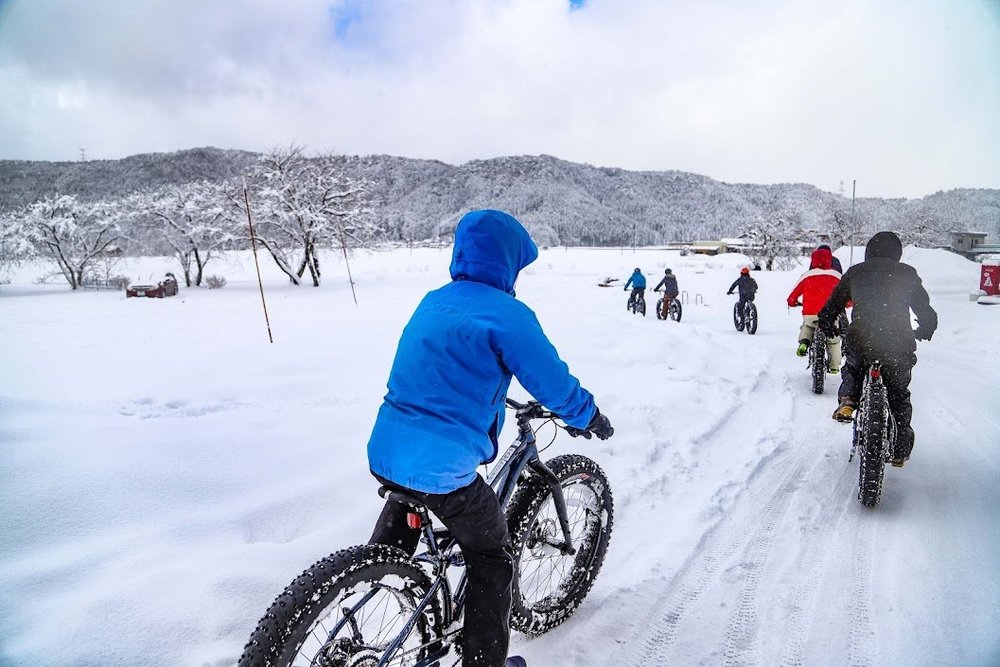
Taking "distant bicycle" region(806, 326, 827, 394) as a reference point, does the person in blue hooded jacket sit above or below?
above

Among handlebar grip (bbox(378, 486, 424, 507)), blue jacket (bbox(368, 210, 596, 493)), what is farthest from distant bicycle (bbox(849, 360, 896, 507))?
handlebar grip (bbox(378, 486, 424, 507))

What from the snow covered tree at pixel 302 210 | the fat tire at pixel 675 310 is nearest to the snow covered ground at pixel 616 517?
the fat tire at pixel 675 310

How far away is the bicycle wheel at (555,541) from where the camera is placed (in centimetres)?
228

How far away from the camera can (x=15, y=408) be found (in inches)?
162

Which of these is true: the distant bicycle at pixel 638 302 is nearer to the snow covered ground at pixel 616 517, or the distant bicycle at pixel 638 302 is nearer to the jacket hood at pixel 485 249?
the snow covered ground at pixel 616 517

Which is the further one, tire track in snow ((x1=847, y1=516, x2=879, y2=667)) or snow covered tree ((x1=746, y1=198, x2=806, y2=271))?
snow covered tree ((x1=746, y1=198, x2=806, y2=271))

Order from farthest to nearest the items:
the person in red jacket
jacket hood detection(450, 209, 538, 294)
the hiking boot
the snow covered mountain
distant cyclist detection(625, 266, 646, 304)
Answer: the snow covered mountain < distant cyclist detection(625, 266, 646, 304) < the person in red jacket < the hiking boot < jacket hood detection(450, 209, 538, 294)

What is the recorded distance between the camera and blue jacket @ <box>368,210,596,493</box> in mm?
1701

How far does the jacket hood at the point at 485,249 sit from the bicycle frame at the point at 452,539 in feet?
2.14

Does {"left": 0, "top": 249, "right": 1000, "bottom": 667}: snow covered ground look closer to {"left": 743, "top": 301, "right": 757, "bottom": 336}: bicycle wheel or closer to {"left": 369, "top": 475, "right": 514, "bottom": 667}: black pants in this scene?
{"left": 369, "top": 475, "right": 514, "bottom": 667}: black pants

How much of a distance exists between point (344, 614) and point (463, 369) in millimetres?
876

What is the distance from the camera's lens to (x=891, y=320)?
3717 millimetres

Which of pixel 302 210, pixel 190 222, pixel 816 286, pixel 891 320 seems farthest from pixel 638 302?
pixel 190 222

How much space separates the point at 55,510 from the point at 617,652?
325 cm
